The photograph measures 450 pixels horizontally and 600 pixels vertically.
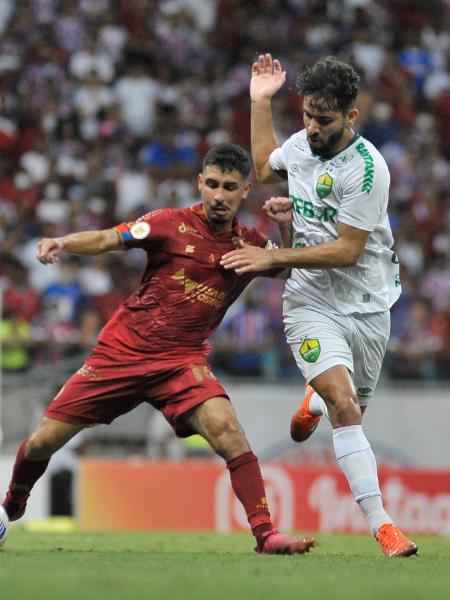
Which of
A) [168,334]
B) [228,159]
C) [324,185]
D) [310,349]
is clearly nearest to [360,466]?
[310,349]

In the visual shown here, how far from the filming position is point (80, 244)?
733 centimetres

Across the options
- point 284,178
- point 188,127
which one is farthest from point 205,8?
point 284,178

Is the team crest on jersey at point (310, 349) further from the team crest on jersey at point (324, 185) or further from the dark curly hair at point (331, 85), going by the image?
the dark curly hair at point (331, 85)

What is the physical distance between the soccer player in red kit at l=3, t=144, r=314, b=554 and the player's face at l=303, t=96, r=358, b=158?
48 centimetres

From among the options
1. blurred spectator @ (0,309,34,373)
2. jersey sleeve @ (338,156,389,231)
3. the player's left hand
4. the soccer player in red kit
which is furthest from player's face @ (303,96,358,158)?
blurred spectator @ (0,309,34,373)

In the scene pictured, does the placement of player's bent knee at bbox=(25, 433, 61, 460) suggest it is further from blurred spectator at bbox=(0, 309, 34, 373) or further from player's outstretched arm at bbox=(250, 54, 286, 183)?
blurred spectator at bbox=(0, 309, 34, 373)

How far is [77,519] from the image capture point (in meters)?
13.0

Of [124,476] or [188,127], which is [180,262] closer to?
[124,476]

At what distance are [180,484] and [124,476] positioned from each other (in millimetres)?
537

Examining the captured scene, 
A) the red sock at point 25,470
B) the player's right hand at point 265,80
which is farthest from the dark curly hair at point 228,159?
the red sock at point 25,470

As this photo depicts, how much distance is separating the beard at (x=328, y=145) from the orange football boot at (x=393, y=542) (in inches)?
81.9

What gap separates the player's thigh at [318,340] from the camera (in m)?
7.55

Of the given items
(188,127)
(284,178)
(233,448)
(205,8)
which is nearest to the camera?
(233,448)

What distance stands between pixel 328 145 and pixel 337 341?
3.60ft
